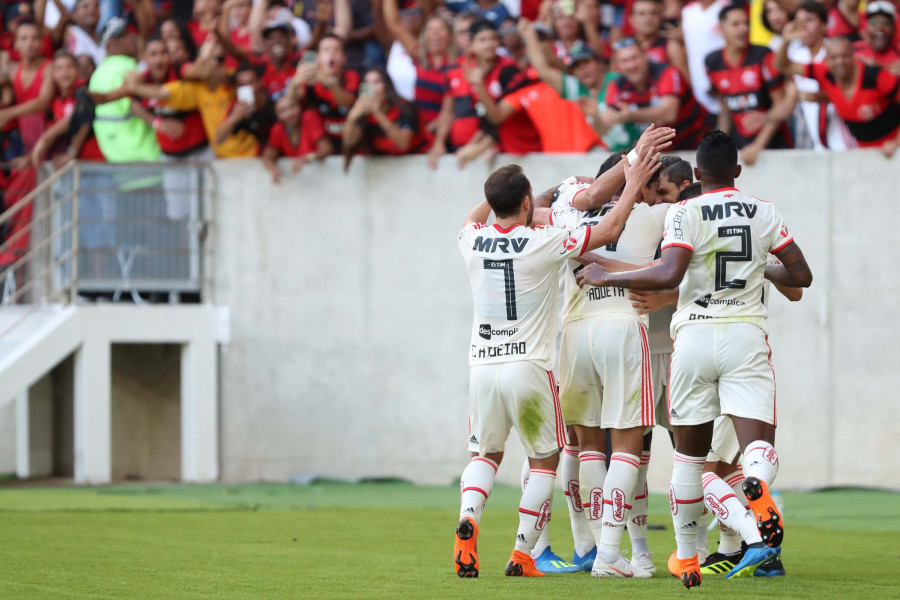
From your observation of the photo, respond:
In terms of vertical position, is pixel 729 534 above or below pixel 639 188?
below

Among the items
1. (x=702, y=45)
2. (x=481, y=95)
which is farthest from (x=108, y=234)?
(x=702, y=45)

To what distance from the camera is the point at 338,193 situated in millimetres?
15242

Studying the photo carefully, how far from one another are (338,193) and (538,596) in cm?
982

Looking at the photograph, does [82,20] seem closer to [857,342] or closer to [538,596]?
[857,342]

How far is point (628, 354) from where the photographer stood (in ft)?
23.3

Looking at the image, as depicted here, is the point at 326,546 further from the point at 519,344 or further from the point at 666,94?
the point at 666,94

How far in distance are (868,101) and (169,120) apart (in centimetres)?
779

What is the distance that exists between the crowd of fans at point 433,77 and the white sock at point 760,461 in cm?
757

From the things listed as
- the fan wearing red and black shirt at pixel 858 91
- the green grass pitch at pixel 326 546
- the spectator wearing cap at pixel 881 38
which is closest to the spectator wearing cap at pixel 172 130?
the green grass pitch at pixel 326 546

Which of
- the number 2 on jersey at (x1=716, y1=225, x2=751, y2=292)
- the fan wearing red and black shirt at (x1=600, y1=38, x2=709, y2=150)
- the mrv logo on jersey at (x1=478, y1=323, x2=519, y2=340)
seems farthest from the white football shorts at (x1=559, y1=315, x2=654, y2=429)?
the fan wearing red and black shirt at (x1=600, y1=38, x2=709, y2=150)

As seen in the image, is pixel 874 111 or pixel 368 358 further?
pixel 368 358

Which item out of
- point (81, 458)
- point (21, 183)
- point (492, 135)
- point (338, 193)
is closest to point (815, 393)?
point (492, 135)

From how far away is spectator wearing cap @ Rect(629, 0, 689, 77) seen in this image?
13.8m

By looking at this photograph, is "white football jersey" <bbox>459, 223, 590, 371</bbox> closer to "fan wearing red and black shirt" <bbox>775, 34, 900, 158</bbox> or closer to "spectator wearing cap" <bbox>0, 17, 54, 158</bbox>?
"fan wearing red and black shirt" <bbox>775, 34, 900, 158</bbox>
